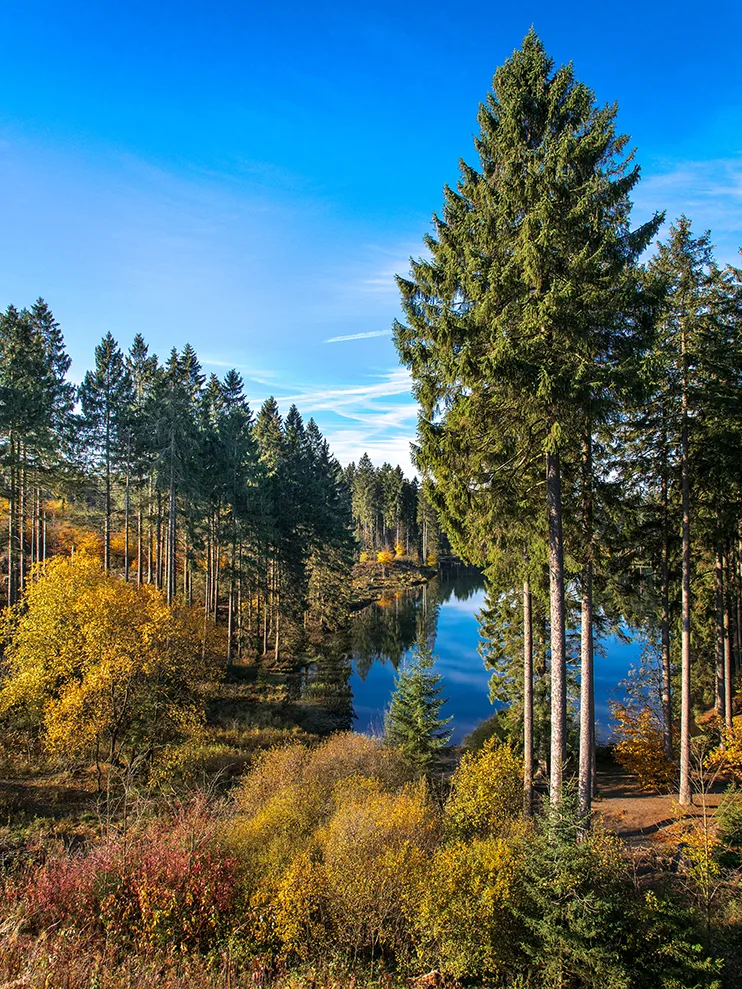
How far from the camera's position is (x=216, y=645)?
26.9 metres

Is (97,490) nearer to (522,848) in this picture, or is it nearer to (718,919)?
(522,848)

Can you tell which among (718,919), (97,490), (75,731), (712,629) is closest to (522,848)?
(718,919)

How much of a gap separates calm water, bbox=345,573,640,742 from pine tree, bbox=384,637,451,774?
398 centimetres

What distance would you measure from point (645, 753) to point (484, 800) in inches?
423

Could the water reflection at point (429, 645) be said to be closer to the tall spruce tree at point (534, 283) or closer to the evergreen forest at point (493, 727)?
the evergreen forest at point (493, 727)

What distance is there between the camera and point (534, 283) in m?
10.3

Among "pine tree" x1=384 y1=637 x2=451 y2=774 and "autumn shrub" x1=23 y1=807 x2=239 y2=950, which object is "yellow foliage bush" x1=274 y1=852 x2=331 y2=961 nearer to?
"autumn shrub" x1=23 y1=807 x2=239 y2=950

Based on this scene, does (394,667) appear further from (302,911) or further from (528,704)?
(302,911)

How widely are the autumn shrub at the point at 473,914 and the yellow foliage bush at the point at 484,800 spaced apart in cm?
185

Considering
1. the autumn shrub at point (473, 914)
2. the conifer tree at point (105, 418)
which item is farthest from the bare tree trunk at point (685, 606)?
the conifer tree at point (105, 418)

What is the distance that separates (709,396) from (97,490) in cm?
2998

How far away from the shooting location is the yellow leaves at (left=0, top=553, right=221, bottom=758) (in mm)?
15656

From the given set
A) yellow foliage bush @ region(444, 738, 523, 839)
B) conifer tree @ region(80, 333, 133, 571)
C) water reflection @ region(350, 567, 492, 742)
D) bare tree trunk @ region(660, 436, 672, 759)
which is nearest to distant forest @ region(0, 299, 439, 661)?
conifer tree @ region(80, 333, 133, 571)

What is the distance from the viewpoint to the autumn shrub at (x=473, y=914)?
301 inches
